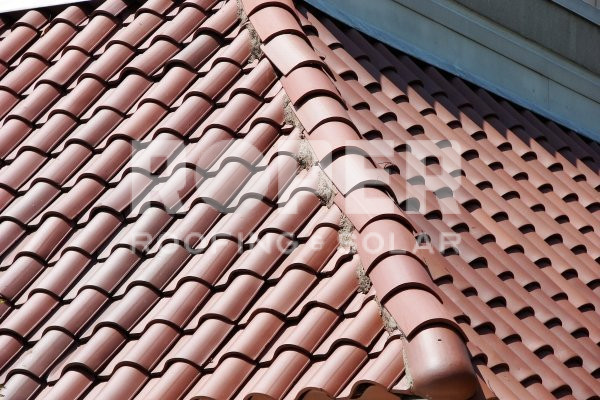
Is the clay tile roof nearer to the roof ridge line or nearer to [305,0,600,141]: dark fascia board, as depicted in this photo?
the roof ridge line

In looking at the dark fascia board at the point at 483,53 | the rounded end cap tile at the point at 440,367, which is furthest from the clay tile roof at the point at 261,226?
the dark fascia board at the point at 483,53

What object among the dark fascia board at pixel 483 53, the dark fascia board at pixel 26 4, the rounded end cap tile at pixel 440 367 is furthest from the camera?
the dark fascia board at pixel 483 53

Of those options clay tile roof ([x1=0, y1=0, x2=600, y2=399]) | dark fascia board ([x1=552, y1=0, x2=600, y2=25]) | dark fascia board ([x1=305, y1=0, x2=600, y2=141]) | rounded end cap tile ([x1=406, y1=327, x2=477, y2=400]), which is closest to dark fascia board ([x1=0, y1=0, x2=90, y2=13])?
clay tile roof ([x1=0, y1=0, x2=600, y2=399])

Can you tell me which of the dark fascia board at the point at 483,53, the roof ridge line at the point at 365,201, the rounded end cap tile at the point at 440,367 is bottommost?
the rounded end cap tile at the point at 440,367

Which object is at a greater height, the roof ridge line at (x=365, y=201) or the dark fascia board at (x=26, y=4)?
the dark fascia board at (x=26, y=4)

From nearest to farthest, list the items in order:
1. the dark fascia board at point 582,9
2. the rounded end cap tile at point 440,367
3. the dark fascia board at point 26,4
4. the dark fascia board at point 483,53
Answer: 1. the rounded end cap tile at point 440,367
2. the dark fascia board at point 26,4
3. the dark fascia board at point 483,53
4. the dark fascia board at point 582,9

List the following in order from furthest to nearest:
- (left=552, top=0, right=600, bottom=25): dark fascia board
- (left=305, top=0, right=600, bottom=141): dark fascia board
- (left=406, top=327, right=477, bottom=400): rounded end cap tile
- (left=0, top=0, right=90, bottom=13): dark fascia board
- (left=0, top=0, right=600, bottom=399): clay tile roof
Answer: (left=552, top=0, right=600, bottom=25): dark fascia board
(left=305, top=0, right=600, bottom=141): dark fascia board
(left=0, top=0, right=90, bottom=13): dark fascia board
(left=0, top=0, right=600, bottom=399): clay tile roof
(left=406, top=327, right=477, bottom=400): rounded end cap tile

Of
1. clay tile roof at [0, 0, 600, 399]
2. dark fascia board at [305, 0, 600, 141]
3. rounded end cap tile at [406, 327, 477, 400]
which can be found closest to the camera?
rounded end cap tile at [406, 327, 477, 400]

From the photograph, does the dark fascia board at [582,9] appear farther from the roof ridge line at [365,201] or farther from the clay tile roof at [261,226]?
the roof ridge line at [365,201]

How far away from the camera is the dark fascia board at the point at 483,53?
8828 mm

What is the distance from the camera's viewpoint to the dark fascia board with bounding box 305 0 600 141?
883 cm

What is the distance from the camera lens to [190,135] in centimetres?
691

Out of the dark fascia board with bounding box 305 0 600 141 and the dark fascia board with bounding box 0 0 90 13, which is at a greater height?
the dark fascia board with bounding box 305 0 600 141

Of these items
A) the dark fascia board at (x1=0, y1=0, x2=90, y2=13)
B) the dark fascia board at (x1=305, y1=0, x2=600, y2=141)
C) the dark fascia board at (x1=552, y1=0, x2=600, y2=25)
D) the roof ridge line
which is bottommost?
the roof ridge line
